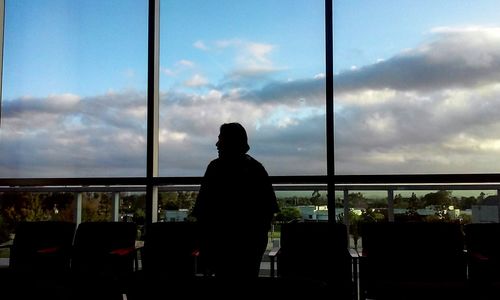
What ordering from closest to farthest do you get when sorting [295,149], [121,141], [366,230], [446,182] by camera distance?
1. [366,230]
2. [446,182]
3. [295,149]
4. [121,141]

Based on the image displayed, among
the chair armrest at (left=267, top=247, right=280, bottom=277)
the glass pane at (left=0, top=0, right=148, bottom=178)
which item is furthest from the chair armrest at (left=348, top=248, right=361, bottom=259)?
the glass pane at (left=0, top=0, right=148, bottom=178)

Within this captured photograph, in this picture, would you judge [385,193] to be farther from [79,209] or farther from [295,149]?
[79,209]

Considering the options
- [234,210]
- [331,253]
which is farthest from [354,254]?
[234,210]

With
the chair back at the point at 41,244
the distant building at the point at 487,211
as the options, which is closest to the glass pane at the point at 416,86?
the distant building at the point at 487,211

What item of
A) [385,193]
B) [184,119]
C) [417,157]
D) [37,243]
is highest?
[184,119]

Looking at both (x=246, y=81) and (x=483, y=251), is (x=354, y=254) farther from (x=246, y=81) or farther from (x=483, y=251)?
(x=246, y=81)

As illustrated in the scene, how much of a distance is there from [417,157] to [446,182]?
1.09ft

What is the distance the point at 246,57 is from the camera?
4719 mm

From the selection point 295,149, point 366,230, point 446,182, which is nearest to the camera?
point 366,230

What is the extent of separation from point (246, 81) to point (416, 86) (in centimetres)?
158

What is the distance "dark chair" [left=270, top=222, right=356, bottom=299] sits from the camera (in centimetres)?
380

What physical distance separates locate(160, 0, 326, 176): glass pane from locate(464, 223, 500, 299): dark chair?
134cm

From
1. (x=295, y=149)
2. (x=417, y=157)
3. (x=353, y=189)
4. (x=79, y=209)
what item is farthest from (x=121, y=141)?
(x=417, y=157)

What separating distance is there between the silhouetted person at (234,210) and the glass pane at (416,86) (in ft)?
5.61
